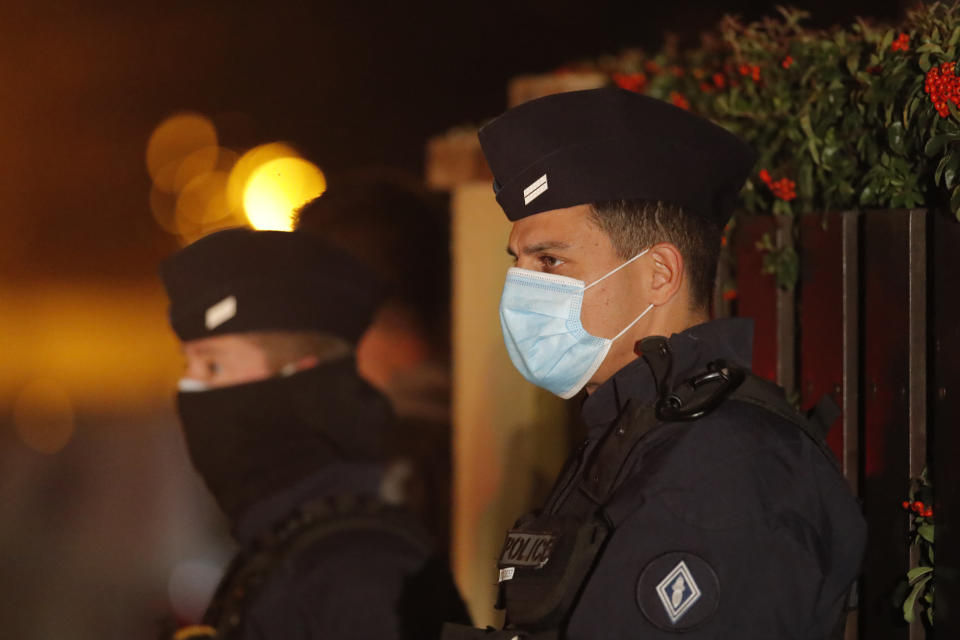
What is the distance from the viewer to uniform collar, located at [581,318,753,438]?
83.5 inches

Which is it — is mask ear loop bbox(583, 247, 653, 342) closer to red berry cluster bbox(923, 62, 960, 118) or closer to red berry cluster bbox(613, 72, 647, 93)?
red berry cluster bbox(923, 62, 960, 118)

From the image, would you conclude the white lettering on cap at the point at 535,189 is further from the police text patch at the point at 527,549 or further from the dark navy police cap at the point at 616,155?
the police text patch at the point at 527,549

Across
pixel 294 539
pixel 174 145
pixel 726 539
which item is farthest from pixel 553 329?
pixel 174 145

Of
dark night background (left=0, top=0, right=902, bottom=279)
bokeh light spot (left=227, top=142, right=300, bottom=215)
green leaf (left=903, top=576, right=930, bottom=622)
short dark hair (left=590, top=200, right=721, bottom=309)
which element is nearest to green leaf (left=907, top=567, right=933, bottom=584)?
green leaf (left=903, top=576, right=930, bottom=622)

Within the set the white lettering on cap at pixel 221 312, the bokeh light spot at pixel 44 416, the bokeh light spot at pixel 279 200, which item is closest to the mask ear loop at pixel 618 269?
the white lettering on cap at pixel 221 312

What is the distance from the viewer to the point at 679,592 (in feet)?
5.81

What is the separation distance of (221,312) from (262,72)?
13288mm

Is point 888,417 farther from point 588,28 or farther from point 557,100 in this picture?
point 588,28

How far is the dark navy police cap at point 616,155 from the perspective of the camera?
2225 mm

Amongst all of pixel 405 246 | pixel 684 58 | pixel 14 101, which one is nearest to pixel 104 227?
pixel 14 101

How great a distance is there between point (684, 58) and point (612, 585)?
256 centimetres

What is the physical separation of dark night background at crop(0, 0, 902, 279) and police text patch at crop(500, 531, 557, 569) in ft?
11.7

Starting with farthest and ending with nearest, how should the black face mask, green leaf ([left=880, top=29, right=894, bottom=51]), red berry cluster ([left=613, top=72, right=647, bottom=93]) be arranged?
1. red berry cluster ([left=613, top=72, right=647, bottom=93])
2. the black face mask
3. green leaf ([left=880, top=29, right=894, bottom=51])

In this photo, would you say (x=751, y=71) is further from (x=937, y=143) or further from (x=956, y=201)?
(x=956, y=201)
